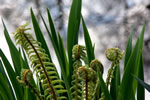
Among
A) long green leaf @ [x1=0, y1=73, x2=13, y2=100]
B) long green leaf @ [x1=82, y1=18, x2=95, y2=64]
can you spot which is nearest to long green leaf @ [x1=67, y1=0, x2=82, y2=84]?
long green leaf @ [x1=82, y1=18, x2=95, y2=64]

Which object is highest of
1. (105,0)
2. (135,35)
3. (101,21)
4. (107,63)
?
(105,0)

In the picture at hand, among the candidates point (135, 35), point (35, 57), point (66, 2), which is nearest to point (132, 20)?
point (135, 35)

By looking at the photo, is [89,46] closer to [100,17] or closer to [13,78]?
[13,78]

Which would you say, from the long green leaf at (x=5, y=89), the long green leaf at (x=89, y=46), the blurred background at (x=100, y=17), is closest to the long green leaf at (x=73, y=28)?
the long green leaf at (x=89, y=46)

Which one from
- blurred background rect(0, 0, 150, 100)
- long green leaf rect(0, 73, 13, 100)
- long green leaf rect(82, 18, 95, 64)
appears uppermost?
blurred background rect(0, 0, 150, 100)

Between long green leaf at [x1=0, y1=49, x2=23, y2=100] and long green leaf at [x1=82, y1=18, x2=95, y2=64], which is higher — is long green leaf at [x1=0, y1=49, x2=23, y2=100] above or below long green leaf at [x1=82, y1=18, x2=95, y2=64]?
below

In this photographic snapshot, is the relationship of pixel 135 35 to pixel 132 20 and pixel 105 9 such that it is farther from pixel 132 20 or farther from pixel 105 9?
pixel 105 9

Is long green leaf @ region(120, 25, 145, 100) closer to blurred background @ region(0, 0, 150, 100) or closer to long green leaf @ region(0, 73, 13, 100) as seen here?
long green leaf @ region(0, 73, 13, 100)

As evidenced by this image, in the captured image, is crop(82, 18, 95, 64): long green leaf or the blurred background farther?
the blurred background

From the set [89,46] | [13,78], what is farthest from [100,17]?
[13,78]
